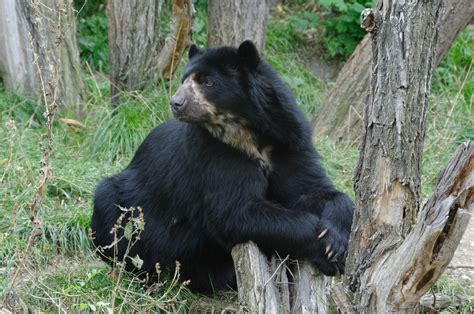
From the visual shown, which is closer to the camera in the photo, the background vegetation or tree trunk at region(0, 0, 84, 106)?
the background vegetation

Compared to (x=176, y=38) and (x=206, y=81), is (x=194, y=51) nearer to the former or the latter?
(x=206, y=81)

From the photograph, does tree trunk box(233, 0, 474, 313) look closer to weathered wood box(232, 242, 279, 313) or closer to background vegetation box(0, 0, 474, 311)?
weathered wood box(232, 242, 279, 313)

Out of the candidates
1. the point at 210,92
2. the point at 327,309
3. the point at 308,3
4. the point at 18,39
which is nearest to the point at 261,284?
the point at 327,309

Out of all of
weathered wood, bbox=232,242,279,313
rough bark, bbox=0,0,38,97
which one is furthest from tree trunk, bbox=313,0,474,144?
weathered wood, bbox=232,242,279,313

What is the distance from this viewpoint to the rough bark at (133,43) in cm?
788

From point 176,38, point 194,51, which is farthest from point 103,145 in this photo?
point 194,51

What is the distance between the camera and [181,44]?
326 inches

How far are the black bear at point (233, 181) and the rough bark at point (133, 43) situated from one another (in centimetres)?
270

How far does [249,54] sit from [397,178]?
1.48m

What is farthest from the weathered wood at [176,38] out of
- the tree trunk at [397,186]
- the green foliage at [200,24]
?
the tree trunk at [397,186]

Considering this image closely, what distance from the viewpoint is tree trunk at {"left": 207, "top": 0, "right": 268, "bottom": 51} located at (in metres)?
7.78

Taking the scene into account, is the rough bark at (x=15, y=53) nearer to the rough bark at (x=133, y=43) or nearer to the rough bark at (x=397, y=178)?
the rough bark at (x=133, y=43)

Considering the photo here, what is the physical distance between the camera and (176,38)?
820 centimetres

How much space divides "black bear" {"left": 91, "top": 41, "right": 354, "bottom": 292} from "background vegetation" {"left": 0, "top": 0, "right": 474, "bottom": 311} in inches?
13.1
